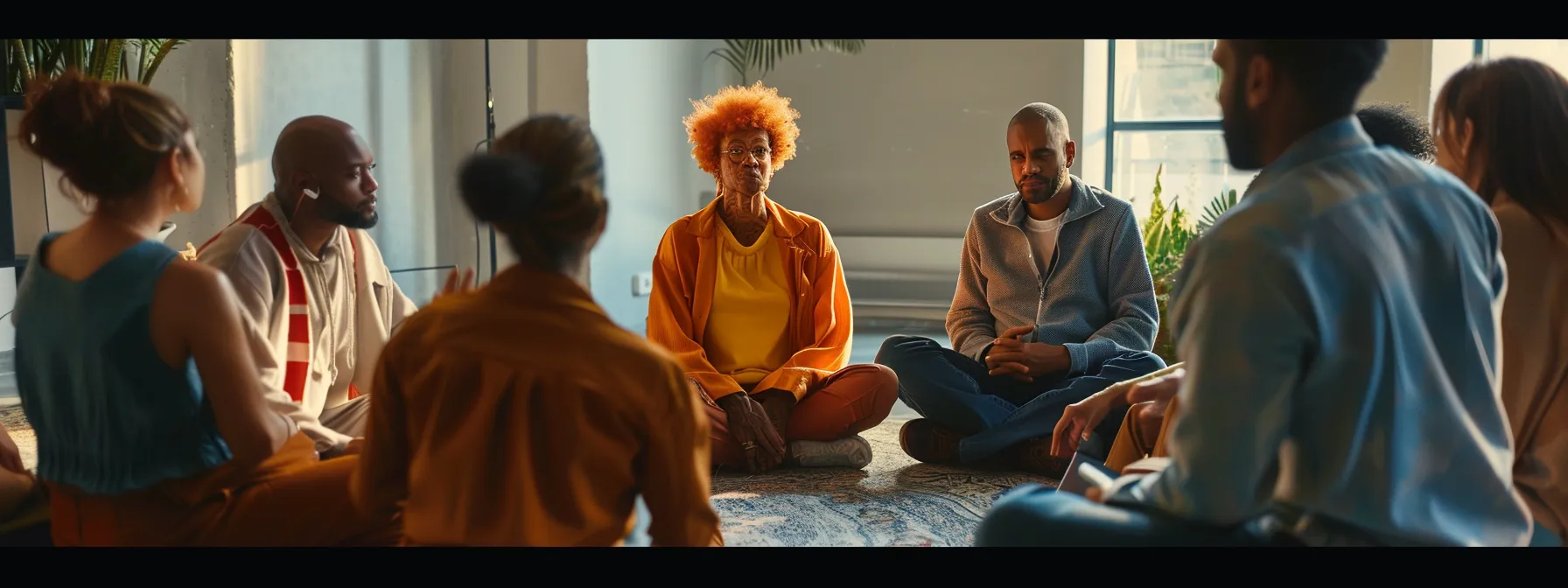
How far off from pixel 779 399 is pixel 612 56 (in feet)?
11.9

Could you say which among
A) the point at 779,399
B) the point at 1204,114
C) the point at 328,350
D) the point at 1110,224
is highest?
the point at 1204,114

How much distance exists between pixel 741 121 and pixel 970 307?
98 cm

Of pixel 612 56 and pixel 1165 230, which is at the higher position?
pixel 612 56

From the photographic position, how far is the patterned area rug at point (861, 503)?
2980mm

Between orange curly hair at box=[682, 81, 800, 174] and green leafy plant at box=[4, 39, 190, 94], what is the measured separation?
8.38ft

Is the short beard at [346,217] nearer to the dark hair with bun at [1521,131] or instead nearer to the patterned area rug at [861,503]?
the patterned area rug at [861,503]

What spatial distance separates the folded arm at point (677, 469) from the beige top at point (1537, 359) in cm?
137

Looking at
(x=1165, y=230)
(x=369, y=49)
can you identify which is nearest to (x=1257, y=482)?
(x=1165, y=230)

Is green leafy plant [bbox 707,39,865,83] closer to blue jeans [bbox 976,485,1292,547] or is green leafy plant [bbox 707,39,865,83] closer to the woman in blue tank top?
the woman in blue tank top

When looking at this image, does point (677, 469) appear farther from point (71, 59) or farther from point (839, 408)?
point (71, 59)

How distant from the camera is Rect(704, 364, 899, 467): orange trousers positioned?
3736mm

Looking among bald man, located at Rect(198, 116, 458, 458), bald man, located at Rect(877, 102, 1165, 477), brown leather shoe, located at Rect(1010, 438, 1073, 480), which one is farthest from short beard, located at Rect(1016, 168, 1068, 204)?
bald man, located at Rect(198, 116, 458, 458)

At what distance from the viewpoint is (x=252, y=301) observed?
2412mm
